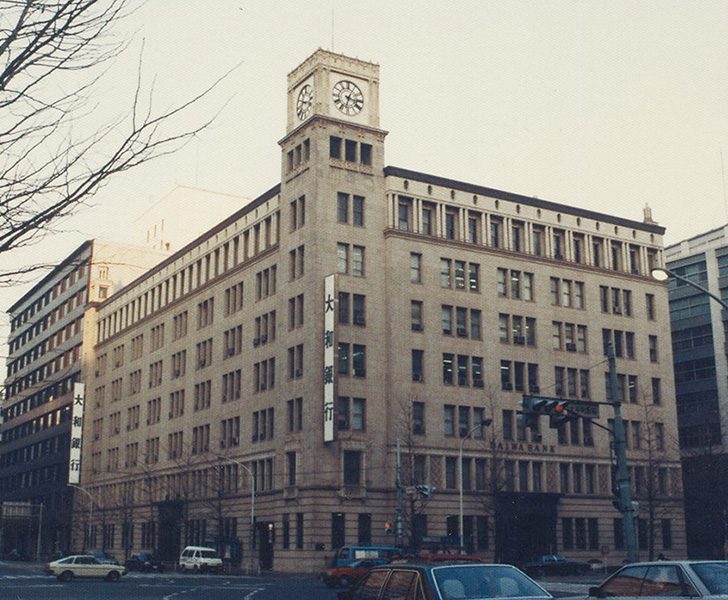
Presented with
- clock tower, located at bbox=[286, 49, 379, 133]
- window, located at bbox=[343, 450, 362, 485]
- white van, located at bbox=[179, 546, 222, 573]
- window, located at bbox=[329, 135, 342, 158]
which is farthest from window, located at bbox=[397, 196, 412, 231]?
white van, located at bbox=[179, 546, 222, 573]

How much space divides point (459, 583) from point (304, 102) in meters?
58.4

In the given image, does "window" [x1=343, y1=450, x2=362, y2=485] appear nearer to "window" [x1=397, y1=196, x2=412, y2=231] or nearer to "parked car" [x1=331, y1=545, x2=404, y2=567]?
"parked car" [x1=331, y1=545, x2=404, y2=567]

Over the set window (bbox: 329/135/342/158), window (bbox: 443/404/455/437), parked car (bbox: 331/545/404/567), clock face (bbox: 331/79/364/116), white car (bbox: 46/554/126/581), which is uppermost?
clock face (bbox: 331/79/364/116)

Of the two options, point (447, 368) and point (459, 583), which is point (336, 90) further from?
point (459, 583)

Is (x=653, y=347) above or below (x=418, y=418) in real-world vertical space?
above

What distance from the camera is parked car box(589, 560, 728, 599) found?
41.0 feet

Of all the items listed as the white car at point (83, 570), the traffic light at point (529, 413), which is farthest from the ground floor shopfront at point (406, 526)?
the traffic light at point (529, 413)

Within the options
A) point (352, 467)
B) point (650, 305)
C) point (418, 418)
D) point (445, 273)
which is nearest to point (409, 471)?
point (352, 467)

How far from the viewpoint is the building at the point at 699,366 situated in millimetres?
76875

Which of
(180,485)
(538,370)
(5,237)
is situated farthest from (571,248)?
(5,237)

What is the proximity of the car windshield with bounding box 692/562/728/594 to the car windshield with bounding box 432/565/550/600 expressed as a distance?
228 cm

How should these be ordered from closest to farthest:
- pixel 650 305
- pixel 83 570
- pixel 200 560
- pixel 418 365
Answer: pixel 83 570, pixel 200 560, pixel 418 365, pixel 650 305

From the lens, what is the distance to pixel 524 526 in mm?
65750

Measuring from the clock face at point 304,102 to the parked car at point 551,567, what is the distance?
33.7 meters
